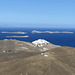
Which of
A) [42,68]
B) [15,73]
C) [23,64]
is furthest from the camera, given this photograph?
[23,64]

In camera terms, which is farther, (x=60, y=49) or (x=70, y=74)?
(x=60, y=49)

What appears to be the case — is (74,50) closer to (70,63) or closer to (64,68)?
(70,63)

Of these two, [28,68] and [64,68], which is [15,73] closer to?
[28,68]

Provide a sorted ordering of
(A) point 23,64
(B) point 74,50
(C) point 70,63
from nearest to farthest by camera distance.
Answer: (A) point 23,64 → (C) point 70,63 → (B) point 74,50

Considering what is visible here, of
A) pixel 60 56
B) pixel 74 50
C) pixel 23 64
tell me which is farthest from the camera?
pixel 74 50

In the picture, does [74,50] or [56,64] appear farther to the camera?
[74,50]

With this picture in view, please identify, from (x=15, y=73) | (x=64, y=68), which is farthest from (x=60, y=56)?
(x=15, y=73)

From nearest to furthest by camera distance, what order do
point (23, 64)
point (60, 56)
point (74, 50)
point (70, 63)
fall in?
point (23, 64) < point (70, 63) < point (60, 56) < point (74, 50)

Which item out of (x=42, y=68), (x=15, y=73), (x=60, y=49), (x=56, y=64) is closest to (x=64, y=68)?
(x=56, y=64)
